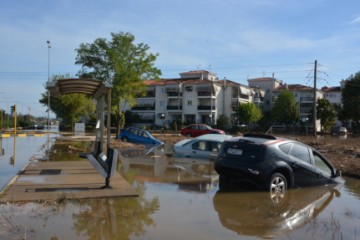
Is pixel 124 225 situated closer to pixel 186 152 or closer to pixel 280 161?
pixel 280 161

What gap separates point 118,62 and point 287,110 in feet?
176

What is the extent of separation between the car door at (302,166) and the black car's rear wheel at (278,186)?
0.45 meters

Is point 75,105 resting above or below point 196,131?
above

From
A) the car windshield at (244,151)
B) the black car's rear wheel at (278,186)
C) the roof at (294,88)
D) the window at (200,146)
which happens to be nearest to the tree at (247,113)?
the roof at (294,88)

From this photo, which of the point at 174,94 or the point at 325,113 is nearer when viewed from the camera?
the point at 325,113

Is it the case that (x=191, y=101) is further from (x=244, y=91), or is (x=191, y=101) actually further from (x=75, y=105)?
(x=75, y=105)

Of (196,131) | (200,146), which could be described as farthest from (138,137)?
(196,131)

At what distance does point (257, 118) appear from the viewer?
7756 centimetres

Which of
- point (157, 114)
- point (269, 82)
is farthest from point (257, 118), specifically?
point (269, 82)

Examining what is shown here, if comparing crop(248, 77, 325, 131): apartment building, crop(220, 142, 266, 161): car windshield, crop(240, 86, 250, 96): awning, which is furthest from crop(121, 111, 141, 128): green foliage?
crop(220, 142, 266, 161): car windshield

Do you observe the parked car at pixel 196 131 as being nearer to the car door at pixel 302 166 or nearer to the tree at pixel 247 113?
the car door at pixel 302 166

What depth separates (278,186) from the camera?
36.3ft

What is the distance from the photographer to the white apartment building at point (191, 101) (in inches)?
3275

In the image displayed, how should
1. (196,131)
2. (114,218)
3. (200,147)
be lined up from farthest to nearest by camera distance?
1. (196,131)
2. (200,147)
3. (114,218)
